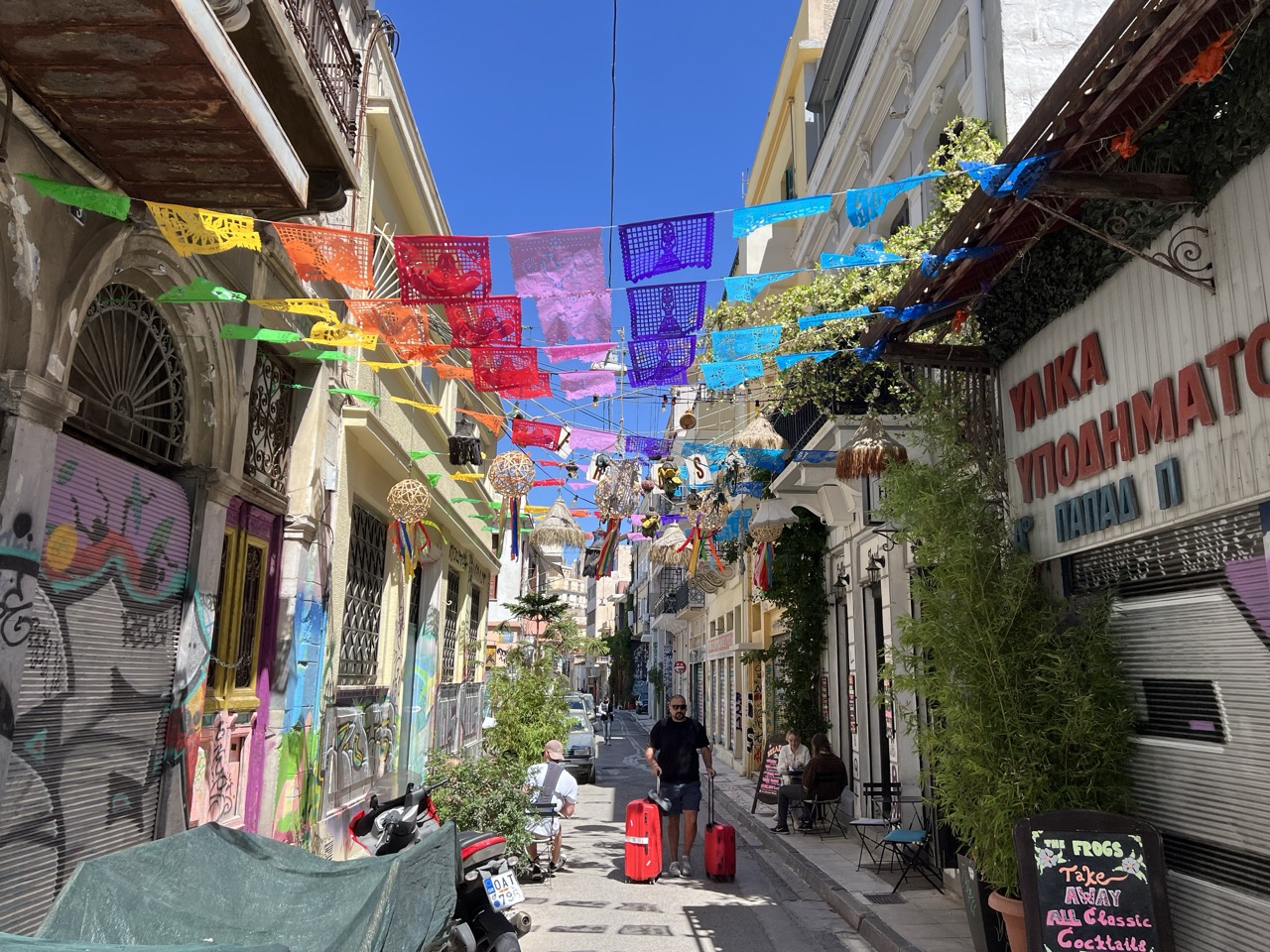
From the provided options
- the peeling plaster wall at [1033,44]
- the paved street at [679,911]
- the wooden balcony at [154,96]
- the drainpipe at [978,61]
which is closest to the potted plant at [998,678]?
the paved street at [679,911]

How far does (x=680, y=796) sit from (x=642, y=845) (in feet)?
2.45

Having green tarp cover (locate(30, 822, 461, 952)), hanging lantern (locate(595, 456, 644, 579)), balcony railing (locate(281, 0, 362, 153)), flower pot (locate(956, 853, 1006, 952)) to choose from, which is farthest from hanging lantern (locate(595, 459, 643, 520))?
green tarp cover (locate(30, 822, 461, 952))

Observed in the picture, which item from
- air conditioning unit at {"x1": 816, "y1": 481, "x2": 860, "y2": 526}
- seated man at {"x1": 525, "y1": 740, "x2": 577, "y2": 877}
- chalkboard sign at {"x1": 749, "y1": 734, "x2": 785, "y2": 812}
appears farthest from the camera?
chalkboard sign at {"x1": 749, "y1": 734, "x2": 785, "y2": 812}

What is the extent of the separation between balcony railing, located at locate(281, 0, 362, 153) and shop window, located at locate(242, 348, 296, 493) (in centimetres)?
216

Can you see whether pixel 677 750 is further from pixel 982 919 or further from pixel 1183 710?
pixel 1183 710

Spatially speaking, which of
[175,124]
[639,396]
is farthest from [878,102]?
[175,124]

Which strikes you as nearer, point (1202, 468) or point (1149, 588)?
point (1202, 468)

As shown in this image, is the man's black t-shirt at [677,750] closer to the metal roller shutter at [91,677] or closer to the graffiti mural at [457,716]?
the metal roller shutter at [91,677]

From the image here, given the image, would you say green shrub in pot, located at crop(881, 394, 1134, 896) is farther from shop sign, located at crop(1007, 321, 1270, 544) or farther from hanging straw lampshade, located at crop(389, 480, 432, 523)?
hanging straw lampshade, located at crop(389, 480, 432, 523)

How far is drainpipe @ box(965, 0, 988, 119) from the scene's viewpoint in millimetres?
9398

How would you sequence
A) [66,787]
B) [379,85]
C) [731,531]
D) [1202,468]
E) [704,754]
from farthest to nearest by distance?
[731,531] < [379,85] < [704,754] < [66,787] < [1202,468]

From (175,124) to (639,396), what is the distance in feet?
22.3

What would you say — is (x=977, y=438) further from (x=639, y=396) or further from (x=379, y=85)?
(x=379, y=85)

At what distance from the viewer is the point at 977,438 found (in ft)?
25.5
